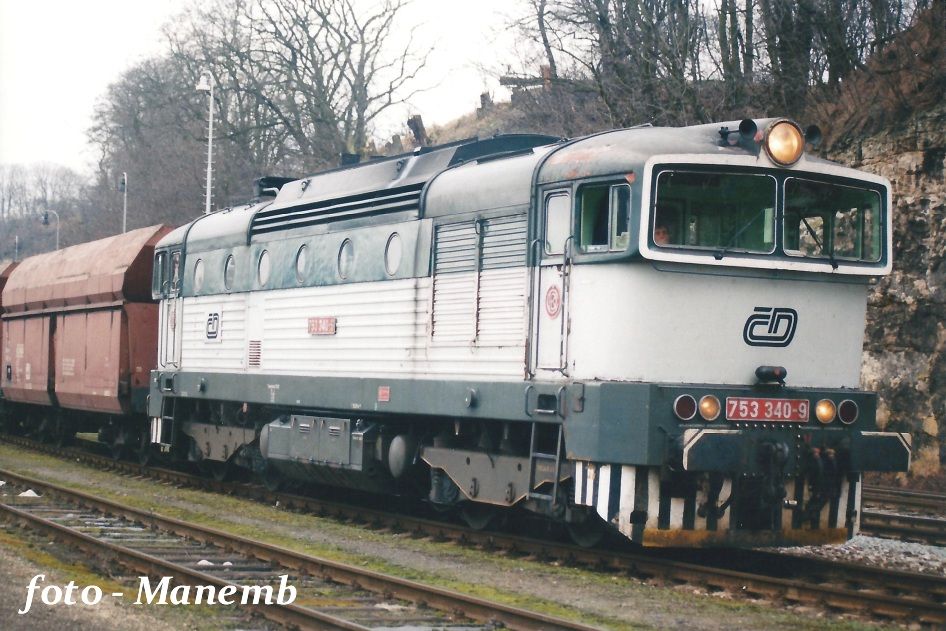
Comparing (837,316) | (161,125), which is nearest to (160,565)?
(837,316)

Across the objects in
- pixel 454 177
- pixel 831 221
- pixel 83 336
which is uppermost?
pixel 454 177

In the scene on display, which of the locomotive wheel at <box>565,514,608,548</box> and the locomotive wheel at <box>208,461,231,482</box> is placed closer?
the locomotive wheel at <box>565,514,608,548</box>

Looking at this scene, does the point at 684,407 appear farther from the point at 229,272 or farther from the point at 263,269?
the point at 229,272

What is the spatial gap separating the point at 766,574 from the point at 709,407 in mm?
1918

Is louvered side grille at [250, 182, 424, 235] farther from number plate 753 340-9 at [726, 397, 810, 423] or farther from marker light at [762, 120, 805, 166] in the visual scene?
number plate 753 340-9 at [726, 397, 810, 423]

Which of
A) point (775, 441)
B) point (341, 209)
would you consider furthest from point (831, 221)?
point (341, 209)

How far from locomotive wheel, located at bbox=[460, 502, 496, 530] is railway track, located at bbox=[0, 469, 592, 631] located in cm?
248

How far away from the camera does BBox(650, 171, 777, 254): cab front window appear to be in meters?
10.0

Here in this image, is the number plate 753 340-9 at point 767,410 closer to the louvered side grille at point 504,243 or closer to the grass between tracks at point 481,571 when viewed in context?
the grass between tracks at point 481,571

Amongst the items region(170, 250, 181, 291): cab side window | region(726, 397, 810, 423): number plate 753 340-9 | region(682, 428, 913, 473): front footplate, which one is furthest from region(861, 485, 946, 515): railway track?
region(170, 250, 181, 291): cab side window

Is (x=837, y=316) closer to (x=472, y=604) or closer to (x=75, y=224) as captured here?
(x=472, y=604)

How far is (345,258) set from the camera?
14.0 m

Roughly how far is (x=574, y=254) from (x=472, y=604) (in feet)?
10.2

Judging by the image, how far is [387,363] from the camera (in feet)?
42.8
